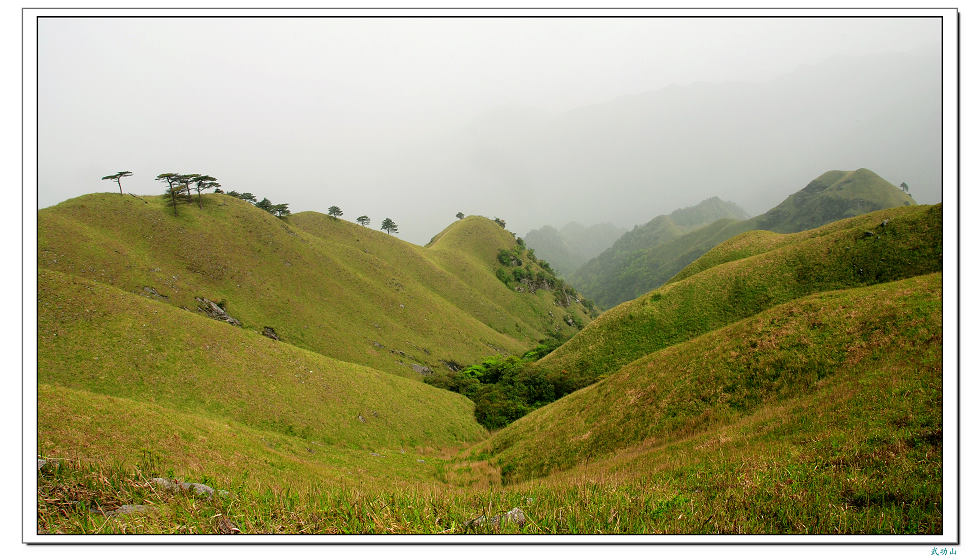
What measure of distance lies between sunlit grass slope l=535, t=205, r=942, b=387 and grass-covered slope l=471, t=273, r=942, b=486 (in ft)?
52.4

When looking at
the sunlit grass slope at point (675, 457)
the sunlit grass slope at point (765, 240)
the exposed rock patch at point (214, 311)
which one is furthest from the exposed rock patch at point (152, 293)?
the sunlit grass slope at point (765, 240)

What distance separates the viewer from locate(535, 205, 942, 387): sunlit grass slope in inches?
1284

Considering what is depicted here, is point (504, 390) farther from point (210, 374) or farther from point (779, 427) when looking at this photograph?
point (779, 427)

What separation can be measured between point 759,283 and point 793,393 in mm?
29426

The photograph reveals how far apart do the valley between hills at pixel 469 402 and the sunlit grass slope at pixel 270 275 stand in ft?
1.77

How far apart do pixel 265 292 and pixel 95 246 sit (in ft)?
69.8

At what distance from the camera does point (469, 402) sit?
1647 inches

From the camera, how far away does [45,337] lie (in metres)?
24.7

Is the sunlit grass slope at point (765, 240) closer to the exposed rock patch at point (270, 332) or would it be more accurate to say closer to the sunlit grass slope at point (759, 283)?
the sunlit grass slope at point (759, 283)

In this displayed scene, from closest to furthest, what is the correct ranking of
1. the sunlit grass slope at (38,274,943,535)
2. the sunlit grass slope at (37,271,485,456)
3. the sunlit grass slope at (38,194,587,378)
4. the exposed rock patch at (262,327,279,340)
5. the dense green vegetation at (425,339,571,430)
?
the sunlit grass slope at (38,274,943,535) → the sunlit grass slope at (37,271,485,456) → the dense green vegetation at (425,339,571,430) → the sunlit grass slope at (38,194,587,378) → the exposed rock patch at (262,327,279,340)

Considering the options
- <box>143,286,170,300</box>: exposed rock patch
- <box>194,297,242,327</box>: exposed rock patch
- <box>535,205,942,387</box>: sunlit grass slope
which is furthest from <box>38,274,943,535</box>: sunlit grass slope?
<box>143,286,170,300</box>: exposed rock patch

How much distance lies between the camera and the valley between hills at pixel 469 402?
15.1ft

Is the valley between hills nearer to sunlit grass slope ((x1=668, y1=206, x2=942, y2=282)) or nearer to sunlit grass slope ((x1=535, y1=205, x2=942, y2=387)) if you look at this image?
sunlit grass slope ((x1=535, y1=205, x2=942, y2=387))
